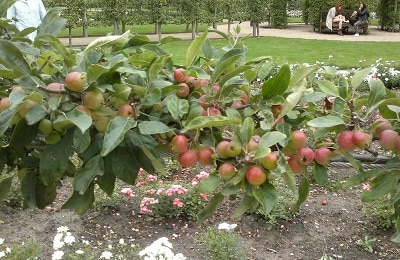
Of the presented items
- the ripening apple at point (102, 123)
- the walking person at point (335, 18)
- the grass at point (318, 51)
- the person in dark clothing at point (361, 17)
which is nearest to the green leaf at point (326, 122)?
the ripening apple at point (102, 123)

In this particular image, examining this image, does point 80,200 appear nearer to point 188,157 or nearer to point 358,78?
point 188,157

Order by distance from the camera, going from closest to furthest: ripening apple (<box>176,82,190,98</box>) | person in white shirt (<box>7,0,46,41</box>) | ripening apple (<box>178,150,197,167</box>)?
ripening apple (<box>178,150,197,167</box>)
ripening apple (<box>176,82,190,98</box>)
person in white shirt (<box>7,0,46,41</box>)

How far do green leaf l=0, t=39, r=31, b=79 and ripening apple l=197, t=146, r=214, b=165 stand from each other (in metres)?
0.31

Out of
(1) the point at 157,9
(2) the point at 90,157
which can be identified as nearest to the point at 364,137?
(2) the point at 90,157

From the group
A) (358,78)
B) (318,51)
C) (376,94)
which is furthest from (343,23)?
(376,94)

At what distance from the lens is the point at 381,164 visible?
1.06 meters

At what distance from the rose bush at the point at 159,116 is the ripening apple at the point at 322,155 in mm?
12

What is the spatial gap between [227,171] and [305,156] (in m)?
0.18

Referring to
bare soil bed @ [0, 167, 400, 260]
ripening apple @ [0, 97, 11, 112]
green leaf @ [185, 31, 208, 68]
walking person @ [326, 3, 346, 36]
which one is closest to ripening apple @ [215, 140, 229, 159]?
green leaf @ [185, 31, 208, 68]

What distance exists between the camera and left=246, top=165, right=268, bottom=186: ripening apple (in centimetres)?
84

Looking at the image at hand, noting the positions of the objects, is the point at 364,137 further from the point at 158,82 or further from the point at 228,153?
the point at 158,82

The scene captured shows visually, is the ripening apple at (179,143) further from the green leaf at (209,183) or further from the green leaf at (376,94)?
the green leaf at (376,94)

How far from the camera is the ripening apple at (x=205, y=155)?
0.91 metres

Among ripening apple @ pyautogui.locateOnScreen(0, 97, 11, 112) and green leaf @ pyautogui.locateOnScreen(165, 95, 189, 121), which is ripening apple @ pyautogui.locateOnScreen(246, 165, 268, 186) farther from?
ripening apple @ pyautogui.locateOnScreen(0, 97, 11, 112)
